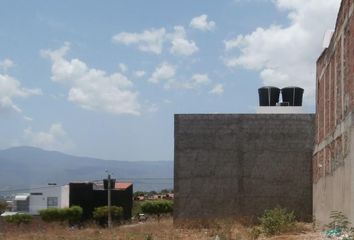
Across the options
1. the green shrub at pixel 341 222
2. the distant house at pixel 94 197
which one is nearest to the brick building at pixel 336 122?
the green shrub at pixel 341 222

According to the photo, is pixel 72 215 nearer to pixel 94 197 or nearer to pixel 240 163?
pixel 94 197

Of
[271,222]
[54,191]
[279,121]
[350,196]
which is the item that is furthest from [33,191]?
[350,196]

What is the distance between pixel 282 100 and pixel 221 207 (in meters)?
8.99

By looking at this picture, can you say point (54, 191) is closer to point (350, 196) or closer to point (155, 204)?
point (155, 204)

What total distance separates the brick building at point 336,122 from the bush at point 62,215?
1271 inches

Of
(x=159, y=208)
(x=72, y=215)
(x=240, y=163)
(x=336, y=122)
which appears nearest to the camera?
(x=336, y=122)

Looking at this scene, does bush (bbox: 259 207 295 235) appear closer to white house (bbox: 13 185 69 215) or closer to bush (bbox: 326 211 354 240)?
bush (bbox: 326 211 354 240)

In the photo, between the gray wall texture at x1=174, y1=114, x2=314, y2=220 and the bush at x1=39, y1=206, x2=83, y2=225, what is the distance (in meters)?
26.6

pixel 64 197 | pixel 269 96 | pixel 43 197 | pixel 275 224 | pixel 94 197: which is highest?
pixel 269 96

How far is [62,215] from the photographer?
175 feet

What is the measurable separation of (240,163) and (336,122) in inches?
378

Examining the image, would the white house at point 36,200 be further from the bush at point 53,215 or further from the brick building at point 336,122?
the brick building at point 336,122

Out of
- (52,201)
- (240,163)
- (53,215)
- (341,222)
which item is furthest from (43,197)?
(341,222)

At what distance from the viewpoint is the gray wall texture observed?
27219 millimetres
